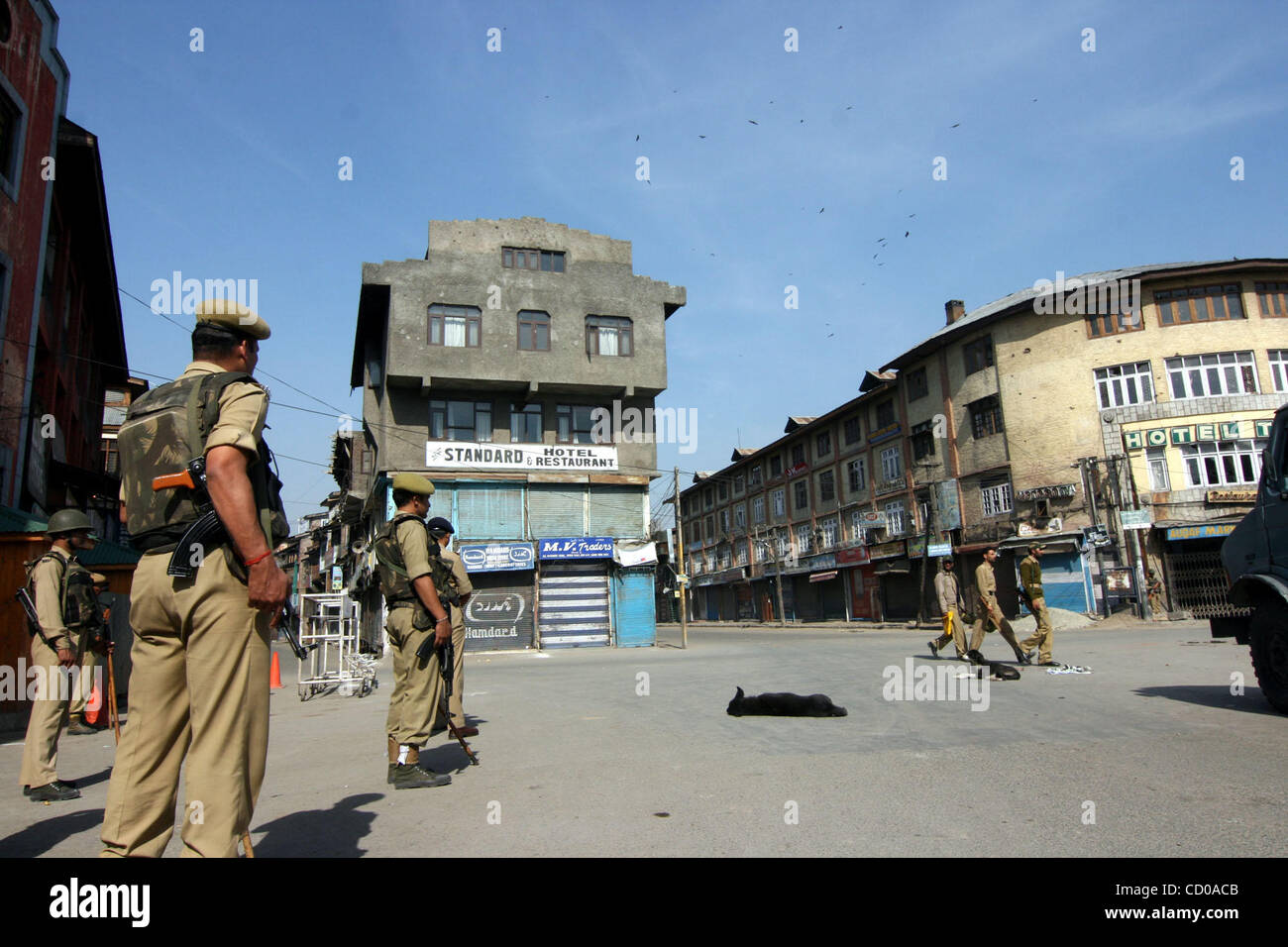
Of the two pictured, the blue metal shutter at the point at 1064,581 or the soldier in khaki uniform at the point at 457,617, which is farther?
the blue metal shutter at the point at 1064,581

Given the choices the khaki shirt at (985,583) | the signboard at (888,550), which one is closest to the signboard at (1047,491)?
the signboard at (888,550)

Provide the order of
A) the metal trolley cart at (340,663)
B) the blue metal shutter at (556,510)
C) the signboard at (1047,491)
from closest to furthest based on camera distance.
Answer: the metal trolley cart at (340,663) → the blue metal shutter at (556,510) → the signboard at (1047,491)

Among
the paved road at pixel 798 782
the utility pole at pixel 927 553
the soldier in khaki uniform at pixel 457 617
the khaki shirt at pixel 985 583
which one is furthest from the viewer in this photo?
the utility pole at pixel 927 553

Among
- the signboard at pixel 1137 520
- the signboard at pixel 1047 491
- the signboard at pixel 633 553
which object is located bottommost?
the signboard at pixel 633 553

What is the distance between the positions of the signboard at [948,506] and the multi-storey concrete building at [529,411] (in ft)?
48.5

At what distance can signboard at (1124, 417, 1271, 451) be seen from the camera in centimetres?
2767

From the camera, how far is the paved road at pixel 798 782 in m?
3.58

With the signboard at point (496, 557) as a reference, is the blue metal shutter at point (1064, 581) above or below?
below

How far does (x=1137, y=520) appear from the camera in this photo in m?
27.8

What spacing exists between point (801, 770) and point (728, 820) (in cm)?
132

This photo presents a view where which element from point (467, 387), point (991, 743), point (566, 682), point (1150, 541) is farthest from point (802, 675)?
point (1150, 541)

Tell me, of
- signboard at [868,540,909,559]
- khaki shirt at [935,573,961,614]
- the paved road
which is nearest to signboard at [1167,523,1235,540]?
signboard at [868,540,909,559]

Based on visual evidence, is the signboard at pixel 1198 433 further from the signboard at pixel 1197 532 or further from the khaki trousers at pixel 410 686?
the khaki trousers at pixel 410 686

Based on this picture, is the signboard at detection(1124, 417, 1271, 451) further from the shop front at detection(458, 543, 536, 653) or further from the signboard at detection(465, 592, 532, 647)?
the signboard at detection(465, 592, 532, 647)
